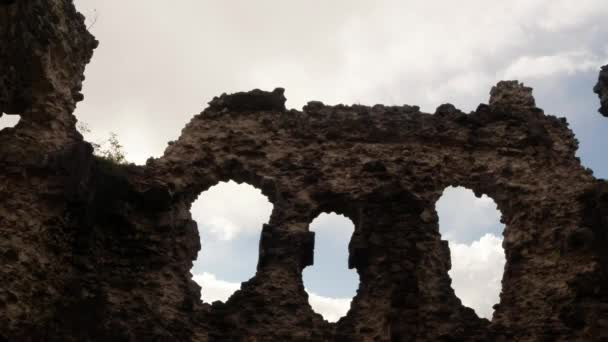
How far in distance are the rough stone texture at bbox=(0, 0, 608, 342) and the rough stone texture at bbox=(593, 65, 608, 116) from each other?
4.10 feet

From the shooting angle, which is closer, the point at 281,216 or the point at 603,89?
the point at 281,216

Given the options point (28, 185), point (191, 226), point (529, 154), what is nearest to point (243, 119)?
point (191, 226)

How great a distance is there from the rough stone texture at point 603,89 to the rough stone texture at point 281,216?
1.25 metres

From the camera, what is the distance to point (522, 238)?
32.3 ft

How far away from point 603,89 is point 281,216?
7060 mm

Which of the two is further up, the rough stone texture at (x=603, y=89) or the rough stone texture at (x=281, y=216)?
the rough stone texture at (x=603, y=89)

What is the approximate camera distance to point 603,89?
39.8 ft

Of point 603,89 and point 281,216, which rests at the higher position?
point 603,89

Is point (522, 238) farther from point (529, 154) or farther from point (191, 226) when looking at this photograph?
point (191, 226)

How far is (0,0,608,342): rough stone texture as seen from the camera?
8.44 m

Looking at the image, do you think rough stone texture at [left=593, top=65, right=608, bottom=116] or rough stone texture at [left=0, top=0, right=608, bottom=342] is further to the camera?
rough stone texture at [left=593, top=65, right=608, bottom=116]

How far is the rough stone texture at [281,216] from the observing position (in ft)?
27.7

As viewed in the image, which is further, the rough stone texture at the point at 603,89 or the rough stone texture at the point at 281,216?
the rough stone texture at the point at 603,89

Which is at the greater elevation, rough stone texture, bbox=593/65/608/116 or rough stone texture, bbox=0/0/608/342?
rough stone texture, bbox=593/65/608/116
